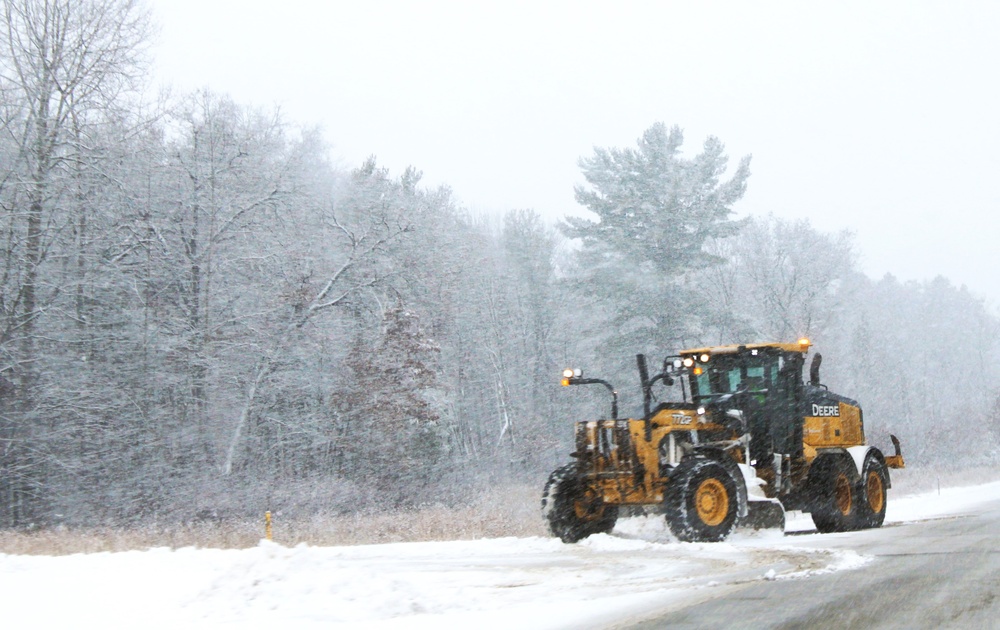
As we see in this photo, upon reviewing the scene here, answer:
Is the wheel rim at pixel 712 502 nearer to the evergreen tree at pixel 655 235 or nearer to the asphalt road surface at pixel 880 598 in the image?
the asphalt road surface at pixel 880 598

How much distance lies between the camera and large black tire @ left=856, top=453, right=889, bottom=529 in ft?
49.2

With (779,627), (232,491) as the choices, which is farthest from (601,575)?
(232,491)

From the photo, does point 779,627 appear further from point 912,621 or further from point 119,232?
point 119,232

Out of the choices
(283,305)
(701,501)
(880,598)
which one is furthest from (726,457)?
(283,305)

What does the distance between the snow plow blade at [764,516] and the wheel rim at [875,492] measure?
2.97m

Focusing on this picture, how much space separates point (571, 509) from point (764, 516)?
2.56 m

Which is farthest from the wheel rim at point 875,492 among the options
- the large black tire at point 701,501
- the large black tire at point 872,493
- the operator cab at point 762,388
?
the large black tire at point 701,501

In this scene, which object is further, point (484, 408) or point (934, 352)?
point (934, 352)

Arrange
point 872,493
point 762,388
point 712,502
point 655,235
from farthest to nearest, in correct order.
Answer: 1. point 655,235
2. point 872,493
3. point 762,388
4. point 712,502

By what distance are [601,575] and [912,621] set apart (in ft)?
11.1

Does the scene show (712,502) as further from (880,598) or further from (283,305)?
(283,305)

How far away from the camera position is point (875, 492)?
15.6 meters

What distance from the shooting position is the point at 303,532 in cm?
1750

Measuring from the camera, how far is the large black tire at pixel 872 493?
14992 millimetres
